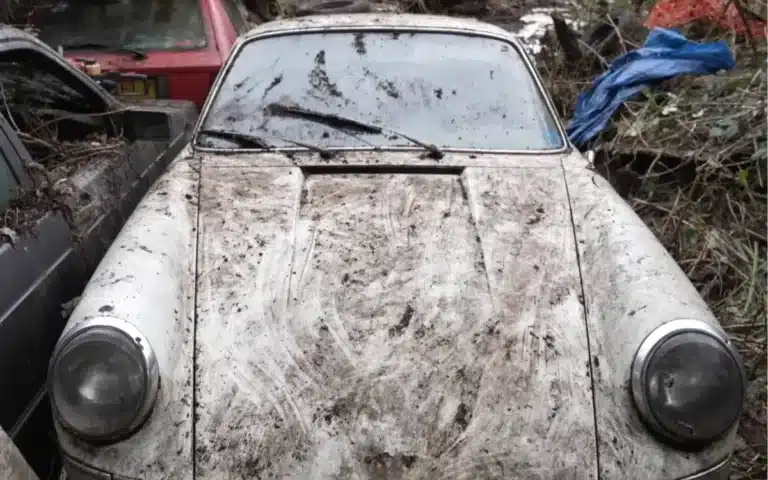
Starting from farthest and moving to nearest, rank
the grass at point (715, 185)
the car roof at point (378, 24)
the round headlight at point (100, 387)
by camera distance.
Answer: the grass at point (715, 185)
the car roof at point (378, 24)
the round headlight at point (100, 387)

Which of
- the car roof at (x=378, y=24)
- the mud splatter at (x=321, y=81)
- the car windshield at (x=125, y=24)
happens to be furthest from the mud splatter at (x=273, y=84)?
the car windshield at (x=125, y=24)

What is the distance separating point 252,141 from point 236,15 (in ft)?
11.5

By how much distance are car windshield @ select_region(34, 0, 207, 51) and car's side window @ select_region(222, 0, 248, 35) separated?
0.56 metres

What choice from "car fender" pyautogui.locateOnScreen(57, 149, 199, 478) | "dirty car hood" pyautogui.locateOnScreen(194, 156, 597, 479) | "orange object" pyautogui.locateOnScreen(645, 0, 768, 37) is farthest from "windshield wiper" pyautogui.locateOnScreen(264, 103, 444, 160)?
"orange object" pyautogui.locateOnScreen(645, 0, 768, 37)

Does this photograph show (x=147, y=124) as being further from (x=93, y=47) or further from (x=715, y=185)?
(x=715, y=185)

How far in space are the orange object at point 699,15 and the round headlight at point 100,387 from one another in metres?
5.77

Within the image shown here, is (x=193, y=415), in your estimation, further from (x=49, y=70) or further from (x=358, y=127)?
(x=49, y=70)

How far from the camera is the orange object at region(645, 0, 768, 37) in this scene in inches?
268

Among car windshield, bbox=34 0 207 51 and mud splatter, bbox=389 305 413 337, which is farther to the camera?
car windshield, bbox=34 0 207 51

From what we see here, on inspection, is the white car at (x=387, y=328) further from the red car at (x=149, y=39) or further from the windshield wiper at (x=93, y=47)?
the windshield wiper at (x=93, y=47)

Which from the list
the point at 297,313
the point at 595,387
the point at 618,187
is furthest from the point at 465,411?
the point at 618,187

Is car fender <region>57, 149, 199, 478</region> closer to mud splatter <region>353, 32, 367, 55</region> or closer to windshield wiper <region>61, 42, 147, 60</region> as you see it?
mud splatter <region>353, 32, 367, 55</region>

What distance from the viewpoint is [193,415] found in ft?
7.48

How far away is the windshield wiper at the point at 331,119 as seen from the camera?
11.1 feet
